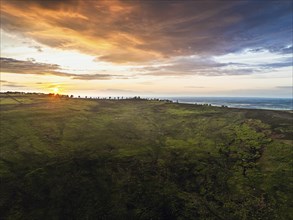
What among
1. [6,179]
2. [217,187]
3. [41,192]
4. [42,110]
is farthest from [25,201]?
[42,110]

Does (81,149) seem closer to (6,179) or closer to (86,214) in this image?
(6,179)

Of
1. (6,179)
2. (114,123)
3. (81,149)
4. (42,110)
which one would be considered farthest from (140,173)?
(42,110)

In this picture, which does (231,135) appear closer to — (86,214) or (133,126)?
(133,126)

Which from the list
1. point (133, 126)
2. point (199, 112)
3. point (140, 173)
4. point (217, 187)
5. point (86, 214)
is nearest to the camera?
point (86, 214)

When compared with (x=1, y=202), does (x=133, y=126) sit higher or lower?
higher

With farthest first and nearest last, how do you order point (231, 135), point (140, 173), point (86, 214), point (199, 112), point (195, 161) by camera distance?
point (199, 112), point (231, 135), point (195, 161), point (140, 173), point (86, 214)

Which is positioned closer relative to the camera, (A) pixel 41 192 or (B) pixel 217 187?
(A) pixel 41 192

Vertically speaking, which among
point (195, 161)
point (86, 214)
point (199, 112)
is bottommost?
point (86, 214)
